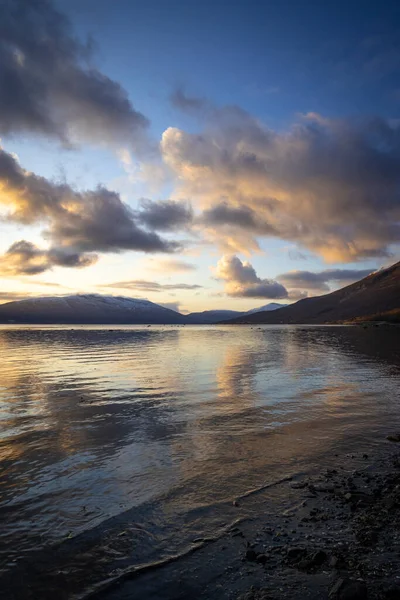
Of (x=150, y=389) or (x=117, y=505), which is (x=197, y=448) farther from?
(x=150, y=389)

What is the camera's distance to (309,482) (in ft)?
42.4

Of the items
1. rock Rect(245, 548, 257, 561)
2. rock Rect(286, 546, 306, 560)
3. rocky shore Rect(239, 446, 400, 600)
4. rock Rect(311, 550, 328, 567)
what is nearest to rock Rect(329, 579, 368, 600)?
rocky shore Rect(239, 446, 400, 600)

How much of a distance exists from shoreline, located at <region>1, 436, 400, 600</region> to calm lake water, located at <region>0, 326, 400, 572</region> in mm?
702

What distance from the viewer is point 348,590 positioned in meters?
7.13

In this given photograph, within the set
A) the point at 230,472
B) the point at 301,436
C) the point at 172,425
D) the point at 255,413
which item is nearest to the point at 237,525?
the point at 230,472

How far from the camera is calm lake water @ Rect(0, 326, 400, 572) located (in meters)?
10.6

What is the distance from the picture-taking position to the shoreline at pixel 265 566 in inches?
297

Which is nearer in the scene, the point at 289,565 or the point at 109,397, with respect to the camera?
the point at 289,565

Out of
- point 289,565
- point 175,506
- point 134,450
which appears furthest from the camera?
point 134,450

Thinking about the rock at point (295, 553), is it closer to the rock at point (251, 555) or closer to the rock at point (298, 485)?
the rock at point (251, 555)

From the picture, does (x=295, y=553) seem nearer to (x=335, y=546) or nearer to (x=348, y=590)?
(x=335, y=546)

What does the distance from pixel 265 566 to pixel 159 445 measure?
31.6 ft

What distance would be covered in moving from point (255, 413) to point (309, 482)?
33.8 ft

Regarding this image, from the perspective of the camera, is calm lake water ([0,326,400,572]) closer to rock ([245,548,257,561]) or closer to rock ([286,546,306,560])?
rock ([245,548,257,561])
